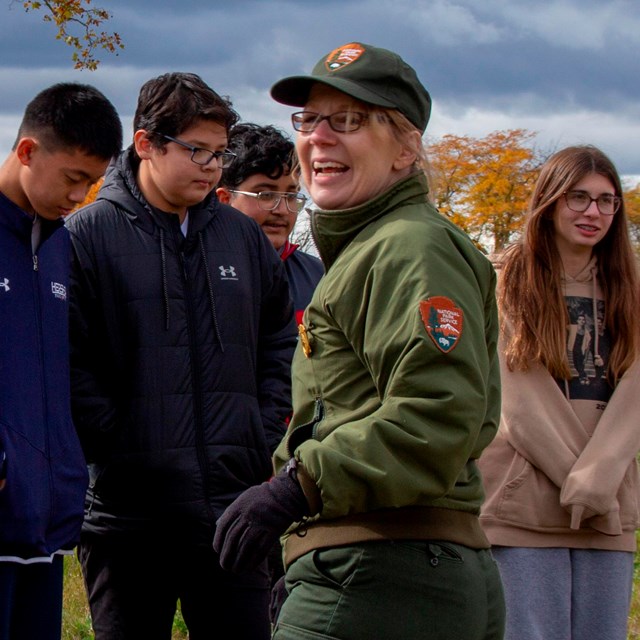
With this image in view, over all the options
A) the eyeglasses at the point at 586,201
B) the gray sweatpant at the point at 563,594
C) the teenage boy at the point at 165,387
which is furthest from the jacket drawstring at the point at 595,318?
the teenage boy at the point at 165,387

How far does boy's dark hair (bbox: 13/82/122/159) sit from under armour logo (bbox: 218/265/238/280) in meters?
0.53

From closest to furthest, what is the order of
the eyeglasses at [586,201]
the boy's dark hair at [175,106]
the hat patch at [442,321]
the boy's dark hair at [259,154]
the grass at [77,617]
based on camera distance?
the hat patch at [442,321], the boy's dark hair at [175,106], the eyeglasses at [586,201], the boy's dark hair at [259,154], the grass at [77,617]

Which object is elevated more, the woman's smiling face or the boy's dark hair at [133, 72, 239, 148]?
the boy's dark hair at [133, 72, 239, 148]

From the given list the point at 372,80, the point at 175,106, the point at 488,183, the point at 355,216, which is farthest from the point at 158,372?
the point at 488,183

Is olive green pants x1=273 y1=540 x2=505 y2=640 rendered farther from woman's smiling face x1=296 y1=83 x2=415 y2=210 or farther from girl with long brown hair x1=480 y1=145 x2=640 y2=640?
girl with long brown hair x1=480 y1=145 x2=640 y2=640

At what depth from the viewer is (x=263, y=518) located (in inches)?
90.3

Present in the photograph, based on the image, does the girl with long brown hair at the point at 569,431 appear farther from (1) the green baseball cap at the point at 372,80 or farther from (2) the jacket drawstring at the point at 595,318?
(1) the green baseball cap at the point at 372,80

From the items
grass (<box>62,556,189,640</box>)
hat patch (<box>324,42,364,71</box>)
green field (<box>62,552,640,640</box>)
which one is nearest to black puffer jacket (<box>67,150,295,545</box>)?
hat patch (<box>324,42,364,71</box>)

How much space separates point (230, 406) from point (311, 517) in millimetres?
1256

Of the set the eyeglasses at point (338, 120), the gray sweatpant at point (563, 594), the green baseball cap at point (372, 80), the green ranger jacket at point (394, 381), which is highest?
the green baseball cap at point (372, 80)

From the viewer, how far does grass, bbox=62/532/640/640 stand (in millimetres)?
5160

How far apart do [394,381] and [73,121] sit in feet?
5.44

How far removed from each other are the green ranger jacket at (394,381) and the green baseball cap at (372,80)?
0.19m

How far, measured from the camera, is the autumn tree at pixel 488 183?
2508 cm
